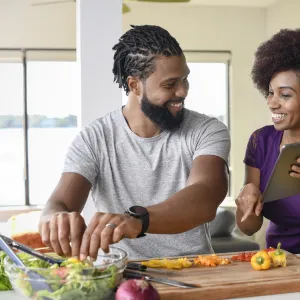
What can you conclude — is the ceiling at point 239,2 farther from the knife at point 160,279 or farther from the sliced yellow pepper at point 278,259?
the knife at point 160,279

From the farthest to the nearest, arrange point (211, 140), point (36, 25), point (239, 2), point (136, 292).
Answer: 1. point (239, 2)
2. point (36, 25)
3. point (211, 140)
4. point (136, 292)

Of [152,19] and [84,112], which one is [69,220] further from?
[152,19]

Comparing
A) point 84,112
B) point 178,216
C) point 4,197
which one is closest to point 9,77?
point 4,197

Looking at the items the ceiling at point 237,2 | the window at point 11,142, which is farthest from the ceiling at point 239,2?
the window at point 11,142

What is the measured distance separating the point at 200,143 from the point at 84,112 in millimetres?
1470

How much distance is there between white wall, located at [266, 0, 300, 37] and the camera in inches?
299

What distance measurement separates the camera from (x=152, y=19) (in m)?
8.24

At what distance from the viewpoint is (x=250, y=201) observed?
222 cm

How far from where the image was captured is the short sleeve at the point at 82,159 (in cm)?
218

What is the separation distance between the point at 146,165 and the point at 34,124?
587 cm

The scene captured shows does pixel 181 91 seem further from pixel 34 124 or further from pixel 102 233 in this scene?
pixel 34 124

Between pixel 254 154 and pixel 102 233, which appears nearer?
pixel 102 233

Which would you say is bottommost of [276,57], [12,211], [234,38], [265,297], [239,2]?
[12,211]

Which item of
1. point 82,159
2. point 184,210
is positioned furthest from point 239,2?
point 184,210
